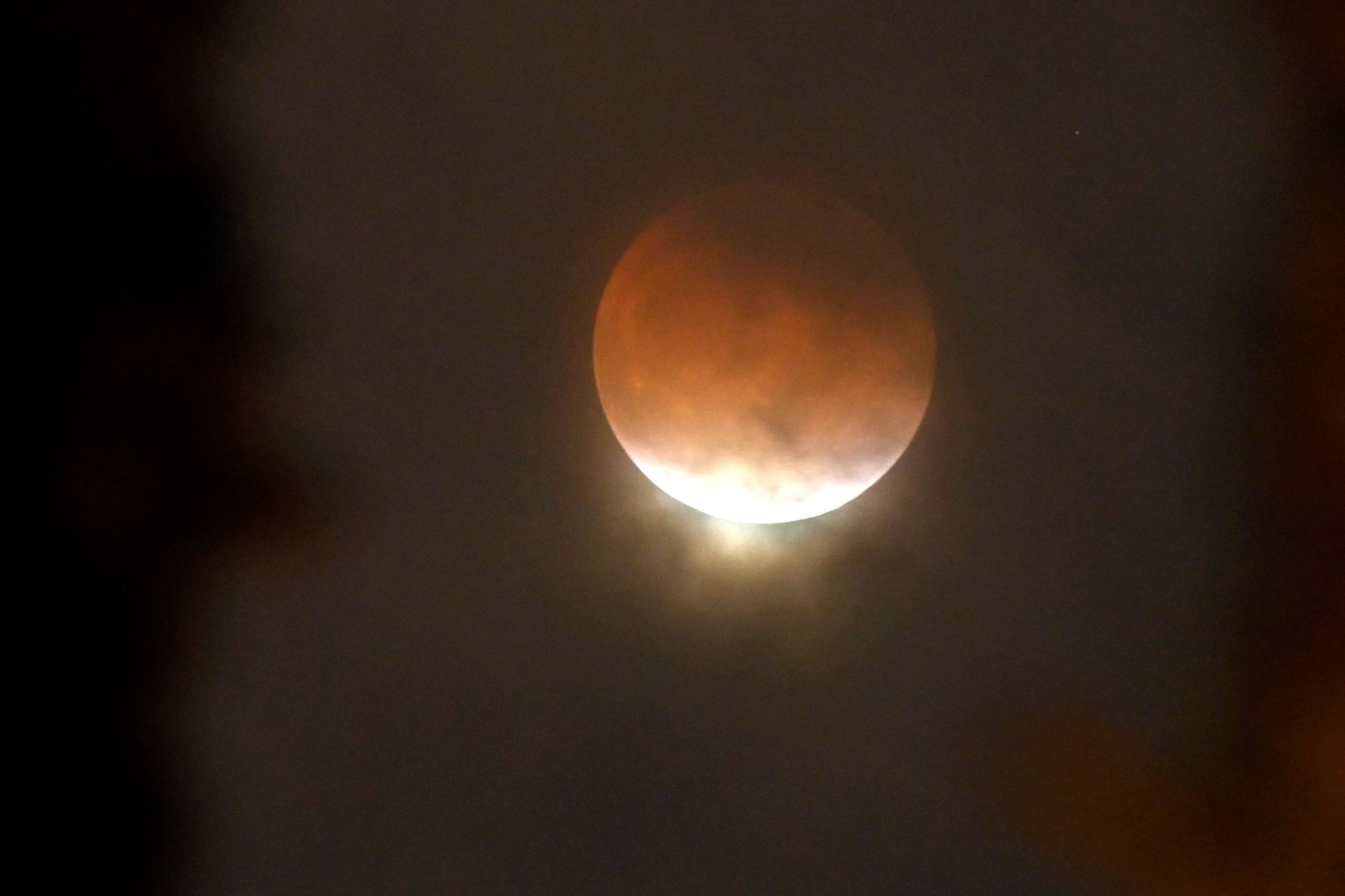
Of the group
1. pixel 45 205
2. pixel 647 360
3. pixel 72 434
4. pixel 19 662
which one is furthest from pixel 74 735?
pixel 647 360

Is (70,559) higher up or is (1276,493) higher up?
(1276,493)

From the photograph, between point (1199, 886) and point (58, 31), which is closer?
point (58, 31)

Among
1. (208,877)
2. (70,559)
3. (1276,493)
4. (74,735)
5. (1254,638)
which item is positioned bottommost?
(208,877)

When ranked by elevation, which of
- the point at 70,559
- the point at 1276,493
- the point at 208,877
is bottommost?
the point at 208,877

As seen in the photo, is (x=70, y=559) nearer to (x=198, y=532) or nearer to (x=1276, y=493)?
(x=198, y=532)

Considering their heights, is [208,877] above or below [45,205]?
below

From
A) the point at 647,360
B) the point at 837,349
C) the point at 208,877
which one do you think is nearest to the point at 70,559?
the point at 208,877

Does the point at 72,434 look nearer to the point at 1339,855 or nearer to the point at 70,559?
the point at 70,559
